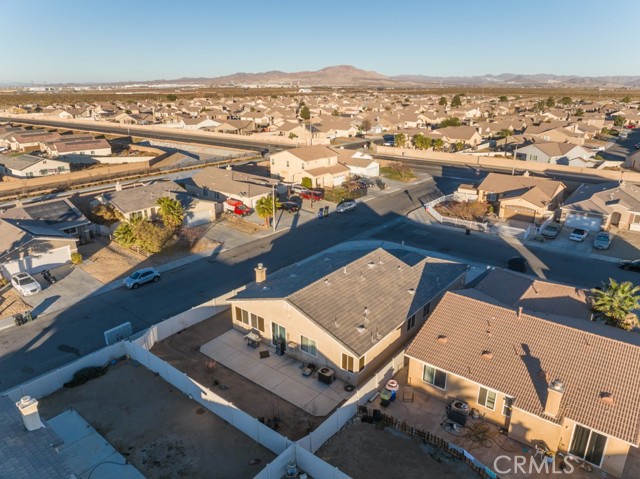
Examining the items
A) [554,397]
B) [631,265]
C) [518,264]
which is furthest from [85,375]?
[631,265]

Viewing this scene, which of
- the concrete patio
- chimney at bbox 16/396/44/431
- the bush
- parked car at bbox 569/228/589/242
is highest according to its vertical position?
chimney at bbox 16/396/44/431

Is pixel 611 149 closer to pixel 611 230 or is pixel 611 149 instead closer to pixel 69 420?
pixel 611 230

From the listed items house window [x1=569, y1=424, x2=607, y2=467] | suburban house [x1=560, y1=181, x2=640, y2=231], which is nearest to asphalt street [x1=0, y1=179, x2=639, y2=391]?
suburban house [x1=560, y1=181, x2=640, y2=231]

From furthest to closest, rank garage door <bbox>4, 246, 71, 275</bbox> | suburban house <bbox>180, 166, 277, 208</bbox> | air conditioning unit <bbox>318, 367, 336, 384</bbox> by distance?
1. suburban house <bbox>180, 166, 277, 208</bbox>
2. garage door <bbox>4, 246, 71, 275</bbox>
3. air conditioning unit <bbox>318, 367, 336, 384</bbox>

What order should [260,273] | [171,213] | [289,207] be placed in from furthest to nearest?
[289,207] < [171,213] < [260,273]

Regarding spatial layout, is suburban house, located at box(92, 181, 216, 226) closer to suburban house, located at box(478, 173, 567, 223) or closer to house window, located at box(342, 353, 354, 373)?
house window, located at box(342, 353, 354, 373)

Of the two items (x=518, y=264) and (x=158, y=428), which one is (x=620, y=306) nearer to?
(x=518, y=264)
